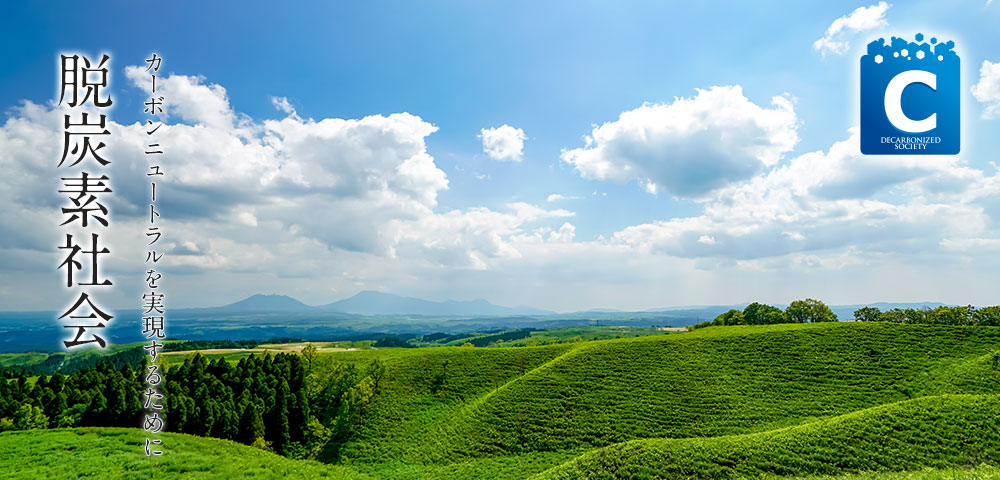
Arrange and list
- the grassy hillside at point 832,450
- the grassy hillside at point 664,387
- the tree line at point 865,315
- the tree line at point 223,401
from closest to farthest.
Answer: the grassy hillside at point 832,450 < the tree line at point 223,401 < the grassy hillside at point 664,387 < the tree line at point 865,315

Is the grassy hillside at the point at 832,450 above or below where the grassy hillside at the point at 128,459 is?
above

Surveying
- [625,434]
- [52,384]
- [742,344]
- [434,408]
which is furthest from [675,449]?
[52,384]

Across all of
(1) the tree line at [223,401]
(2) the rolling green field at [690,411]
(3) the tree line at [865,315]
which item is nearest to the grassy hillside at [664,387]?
(2) the rolling green field at [690,411]

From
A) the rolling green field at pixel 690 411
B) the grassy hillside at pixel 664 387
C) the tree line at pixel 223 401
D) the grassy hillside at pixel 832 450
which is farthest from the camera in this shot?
the grassy hillside at pixel 664 387

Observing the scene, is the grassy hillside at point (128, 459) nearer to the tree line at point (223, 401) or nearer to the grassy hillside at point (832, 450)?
the tree line at point (223, 401)

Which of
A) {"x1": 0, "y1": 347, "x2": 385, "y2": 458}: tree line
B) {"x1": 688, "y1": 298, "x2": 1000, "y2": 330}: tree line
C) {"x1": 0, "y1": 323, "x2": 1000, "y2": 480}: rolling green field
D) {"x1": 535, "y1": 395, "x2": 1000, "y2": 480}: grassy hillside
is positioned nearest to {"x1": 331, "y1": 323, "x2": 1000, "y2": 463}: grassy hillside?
{"x1": 0, "y1": 323, "x2": 1000, "y2": 480}: rolling green field

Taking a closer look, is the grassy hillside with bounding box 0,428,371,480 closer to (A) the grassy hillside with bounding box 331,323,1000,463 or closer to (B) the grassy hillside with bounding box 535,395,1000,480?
(A) the grassy hillside with bounding box 331,323,1000,463

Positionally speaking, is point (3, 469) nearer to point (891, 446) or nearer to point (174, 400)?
point (174, 400)

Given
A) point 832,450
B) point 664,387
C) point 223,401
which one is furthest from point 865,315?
point 223,401

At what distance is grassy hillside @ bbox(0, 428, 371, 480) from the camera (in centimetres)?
2931

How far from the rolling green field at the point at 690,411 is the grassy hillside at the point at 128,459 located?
1.39ft

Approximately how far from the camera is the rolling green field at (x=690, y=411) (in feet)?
98.3

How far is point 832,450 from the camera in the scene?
97.6 ft

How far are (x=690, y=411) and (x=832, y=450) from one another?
18960mm
